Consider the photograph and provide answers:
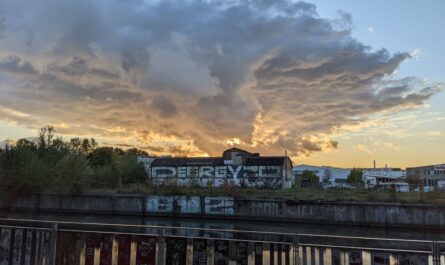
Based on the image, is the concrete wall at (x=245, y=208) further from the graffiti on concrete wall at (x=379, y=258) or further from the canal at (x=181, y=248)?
the graffiti on concrete wall at (x=379, y=258)

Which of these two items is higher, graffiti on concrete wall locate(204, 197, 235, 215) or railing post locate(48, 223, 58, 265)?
railing post locate(48, 223, 58, 265)

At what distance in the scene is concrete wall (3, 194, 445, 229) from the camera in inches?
1492

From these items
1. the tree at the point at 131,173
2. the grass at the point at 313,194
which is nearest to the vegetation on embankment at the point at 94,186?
the grass at the point at 313,194

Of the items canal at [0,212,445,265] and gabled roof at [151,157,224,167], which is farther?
gabled roof at [151,157,224,167]

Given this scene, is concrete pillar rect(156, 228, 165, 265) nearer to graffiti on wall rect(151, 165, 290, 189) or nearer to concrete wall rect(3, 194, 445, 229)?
concrete wall rect(3, 194, 445, 229)

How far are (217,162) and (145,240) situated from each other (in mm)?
70146

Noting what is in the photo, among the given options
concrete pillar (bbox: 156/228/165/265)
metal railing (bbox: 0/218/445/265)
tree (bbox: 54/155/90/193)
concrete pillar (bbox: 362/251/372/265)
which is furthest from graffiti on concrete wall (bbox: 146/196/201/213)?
concrete pillar (bbox: 362/251/372/265)

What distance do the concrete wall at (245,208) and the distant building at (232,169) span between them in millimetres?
20376

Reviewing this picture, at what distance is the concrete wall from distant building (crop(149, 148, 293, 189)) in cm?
2038

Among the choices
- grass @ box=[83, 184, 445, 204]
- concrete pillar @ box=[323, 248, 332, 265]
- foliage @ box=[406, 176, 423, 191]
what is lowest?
grass @ box=[83, 184, 445, 204]

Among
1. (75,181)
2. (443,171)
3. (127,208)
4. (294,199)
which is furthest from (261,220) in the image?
(443,171)

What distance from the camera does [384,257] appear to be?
6.90 meters

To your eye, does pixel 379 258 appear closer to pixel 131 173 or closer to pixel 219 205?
pixel 219 205

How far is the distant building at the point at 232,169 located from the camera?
237 ft
